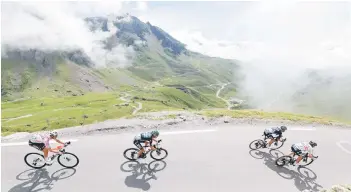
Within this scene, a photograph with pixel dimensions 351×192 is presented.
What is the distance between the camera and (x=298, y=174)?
16.9 m

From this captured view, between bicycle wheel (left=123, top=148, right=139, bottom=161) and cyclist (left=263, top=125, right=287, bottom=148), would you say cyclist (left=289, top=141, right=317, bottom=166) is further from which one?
bicycle wheel (left=123, top=148, right=139, bottom=161)

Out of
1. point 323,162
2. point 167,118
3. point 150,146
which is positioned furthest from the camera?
point 167,118

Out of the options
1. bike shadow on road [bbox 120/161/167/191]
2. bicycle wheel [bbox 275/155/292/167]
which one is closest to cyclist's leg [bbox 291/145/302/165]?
bicycle wheel [bbox 275/155/292/167]

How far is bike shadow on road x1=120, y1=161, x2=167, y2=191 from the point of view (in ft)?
49.7

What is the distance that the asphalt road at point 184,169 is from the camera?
49.8ft

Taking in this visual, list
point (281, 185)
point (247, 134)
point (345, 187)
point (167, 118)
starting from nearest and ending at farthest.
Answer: point (345, 187) → point (281, 185) → point (247, 134) → point (167, 118)

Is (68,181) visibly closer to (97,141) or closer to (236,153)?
(97,141)

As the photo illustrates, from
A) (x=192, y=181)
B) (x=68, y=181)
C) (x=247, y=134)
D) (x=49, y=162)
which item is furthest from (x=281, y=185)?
(x=49, y=162)

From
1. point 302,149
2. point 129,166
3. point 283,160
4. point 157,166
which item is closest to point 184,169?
point 157,166

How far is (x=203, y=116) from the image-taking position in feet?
87.5

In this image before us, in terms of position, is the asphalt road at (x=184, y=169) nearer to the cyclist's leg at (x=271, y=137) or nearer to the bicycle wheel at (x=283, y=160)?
the bicycle wheel at (x=283, y=160)

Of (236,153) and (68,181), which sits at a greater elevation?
(236,153)

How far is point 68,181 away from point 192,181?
666 centimetres

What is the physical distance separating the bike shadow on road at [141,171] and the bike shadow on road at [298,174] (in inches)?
262
